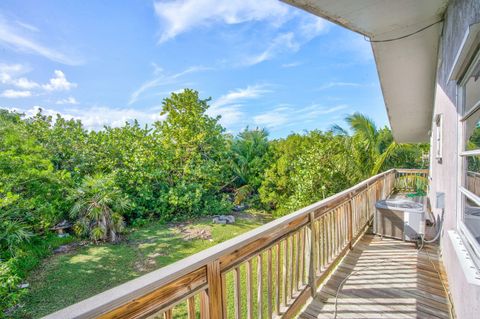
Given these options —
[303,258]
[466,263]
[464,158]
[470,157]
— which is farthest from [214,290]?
[464,158]

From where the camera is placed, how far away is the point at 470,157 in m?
1.95

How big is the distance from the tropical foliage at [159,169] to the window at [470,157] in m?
5.92

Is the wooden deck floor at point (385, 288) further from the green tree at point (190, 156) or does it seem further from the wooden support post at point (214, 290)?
the green tree at point (190, 156)

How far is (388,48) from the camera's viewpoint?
347 centimetres

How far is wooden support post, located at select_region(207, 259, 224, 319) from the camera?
1254 mm

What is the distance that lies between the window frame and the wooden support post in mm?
1753

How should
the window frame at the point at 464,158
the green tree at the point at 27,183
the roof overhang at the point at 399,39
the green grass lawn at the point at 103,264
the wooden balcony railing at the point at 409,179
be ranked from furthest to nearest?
the wooden balcony railing at the point at 409,179 < the green tree at the point at 27,183 < the green grass lawn at the point at 103,264 < the roof overhang at the point at 399,39 < the window frame at the point at 464,158

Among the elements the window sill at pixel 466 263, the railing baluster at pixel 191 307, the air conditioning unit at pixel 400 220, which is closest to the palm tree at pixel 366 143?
the air conditioning unit at pixel 400 220

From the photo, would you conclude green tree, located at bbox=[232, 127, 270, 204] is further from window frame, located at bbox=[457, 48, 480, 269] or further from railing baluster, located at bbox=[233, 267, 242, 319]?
railing baluster, located at bbox=[233, 267, 242, 319]

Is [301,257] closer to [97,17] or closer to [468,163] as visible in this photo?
[468,163]

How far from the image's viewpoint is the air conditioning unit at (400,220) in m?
3.87

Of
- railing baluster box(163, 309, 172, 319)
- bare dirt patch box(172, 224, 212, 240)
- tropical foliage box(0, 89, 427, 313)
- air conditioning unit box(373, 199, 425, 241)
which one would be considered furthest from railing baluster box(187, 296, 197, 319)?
bare dirt patch box(172, 224, 212, 240)

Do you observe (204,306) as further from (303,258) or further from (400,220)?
(400,220)

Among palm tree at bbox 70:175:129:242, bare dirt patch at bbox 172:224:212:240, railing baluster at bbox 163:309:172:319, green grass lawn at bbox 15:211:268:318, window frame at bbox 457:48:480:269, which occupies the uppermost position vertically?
window frame at bbox 457:48:480:269
